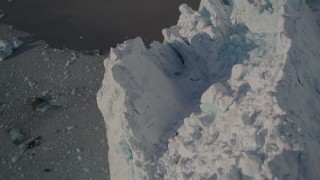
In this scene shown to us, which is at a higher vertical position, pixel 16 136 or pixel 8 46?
pixel 8 46

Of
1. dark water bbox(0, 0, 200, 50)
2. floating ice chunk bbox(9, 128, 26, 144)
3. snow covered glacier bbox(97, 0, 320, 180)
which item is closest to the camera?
snow covered glacier bbox(97, 0, 320, 180)

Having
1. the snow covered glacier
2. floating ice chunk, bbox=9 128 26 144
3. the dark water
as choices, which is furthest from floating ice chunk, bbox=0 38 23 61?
the snow covered glacier

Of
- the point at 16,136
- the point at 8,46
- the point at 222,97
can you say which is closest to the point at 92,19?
the point at 8,46

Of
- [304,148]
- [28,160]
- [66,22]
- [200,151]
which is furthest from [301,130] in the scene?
[66,22]

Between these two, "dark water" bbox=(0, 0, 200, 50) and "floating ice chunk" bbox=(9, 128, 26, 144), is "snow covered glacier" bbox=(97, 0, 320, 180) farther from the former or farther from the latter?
"dark water" bbox=(0, 0, 200, 50)

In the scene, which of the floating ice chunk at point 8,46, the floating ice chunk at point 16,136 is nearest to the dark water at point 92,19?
the floating ice chunk at point 8,46

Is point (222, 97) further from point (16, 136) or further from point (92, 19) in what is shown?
point (92, 19)
